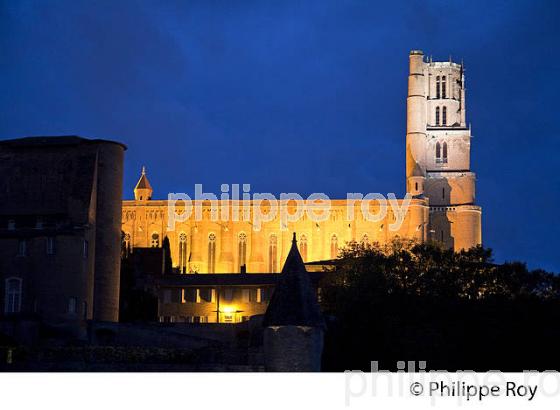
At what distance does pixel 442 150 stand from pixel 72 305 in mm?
71410

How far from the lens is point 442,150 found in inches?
5492

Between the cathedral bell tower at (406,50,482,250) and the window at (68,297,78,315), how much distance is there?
5953 centimetres

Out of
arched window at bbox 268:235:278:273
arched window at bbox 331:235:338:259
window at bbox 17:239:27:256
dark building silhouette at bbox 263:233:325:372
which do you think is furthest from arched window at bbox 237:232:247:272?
dark building silhouette at bbox 263:233:325:372

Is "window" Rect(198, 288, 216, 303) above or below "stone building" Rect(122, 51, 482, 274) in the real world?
below

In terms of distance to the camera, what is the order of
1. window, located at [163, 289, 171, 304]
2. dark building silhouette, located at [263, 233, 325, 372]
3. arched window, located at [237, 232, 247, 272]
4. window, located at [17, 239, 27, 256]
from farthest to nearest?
arched window, located at [237, 232, 247, 272]
window, located at [163, 289, 171, 304]
window, located at [17, 239, 27, 256]
dark building silhouette, located at [263, 233, 325, 372]

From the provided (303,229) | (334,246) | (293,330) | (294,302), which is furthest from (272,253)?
(293,330)

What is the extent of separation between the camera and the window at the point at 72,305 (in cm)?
7425

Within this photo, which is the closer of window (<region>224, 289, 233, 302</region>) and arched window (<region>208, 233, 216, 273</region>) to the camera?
window (<region>224, 289, 233, 302</region>)

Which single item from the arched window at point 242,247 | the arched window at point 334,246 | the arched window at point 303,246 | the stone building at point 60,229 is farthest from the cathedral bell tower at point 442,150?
the stone building at point 60,229

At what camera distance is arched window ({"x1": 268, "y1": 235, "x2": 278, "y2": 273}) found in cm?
13025

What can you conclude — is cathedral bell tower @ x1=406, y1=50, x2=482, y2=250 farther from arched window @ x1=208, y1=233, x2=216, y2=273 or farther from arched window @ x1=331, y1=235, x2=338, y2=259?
arched window @ x1=208, y1=233, x2=216, y2=273

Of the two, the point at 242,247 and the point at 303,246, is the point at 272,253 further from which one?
the point at 303,246
